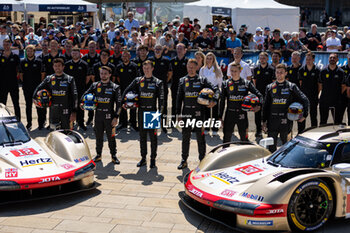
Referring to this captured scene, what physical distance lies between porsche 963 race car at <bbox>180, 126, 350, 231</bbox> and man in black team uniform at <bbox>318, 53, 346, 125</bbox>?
12.3 feet

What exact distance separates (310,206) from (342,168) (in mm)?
650

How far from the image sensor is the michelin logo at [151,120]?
961cm

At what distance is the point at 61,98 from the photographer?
418 inches

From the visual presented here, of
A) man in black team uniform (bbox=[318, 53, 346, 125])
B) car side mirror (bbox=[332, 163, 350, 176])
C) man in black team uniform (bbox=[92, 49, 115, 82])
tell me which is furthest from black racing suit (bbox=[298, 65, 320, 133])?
car side mirror (bbox=[332, 163, 350, 176])

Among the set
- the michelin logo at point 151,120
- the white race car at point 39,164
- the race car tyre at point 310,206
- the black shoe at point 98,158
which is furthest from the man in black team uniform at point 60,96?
the race car tyre at point 310,206

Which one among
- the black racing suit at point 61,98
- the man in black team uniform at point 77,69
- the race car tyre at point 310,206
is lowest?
the race car tyre at point 310,206

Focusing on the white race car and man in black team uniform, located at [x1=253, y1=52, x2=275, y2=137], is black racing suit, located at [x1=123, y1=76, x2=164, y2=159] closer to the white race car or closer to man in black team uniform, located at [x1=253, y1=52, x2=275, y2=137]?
the white race car

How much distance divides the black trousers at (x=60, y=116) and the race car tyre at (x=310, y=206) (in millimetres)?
5613

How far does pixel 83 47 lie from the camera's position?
63.8ft

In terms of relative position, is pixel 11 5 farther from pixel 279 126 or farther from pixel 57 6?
pixel 279 126

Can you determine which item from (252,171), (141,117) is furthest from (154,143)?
(252,171)

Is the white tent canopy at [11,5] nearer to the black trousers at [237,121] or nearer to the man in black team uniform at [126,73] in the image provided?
the man in black team uniform at [126,73]

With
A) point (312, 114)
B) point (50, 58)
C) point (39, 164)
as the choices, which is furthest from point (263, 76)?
point (39, 164)

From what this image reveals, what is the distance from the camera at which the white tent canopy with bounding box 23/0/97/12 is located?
2170cm
